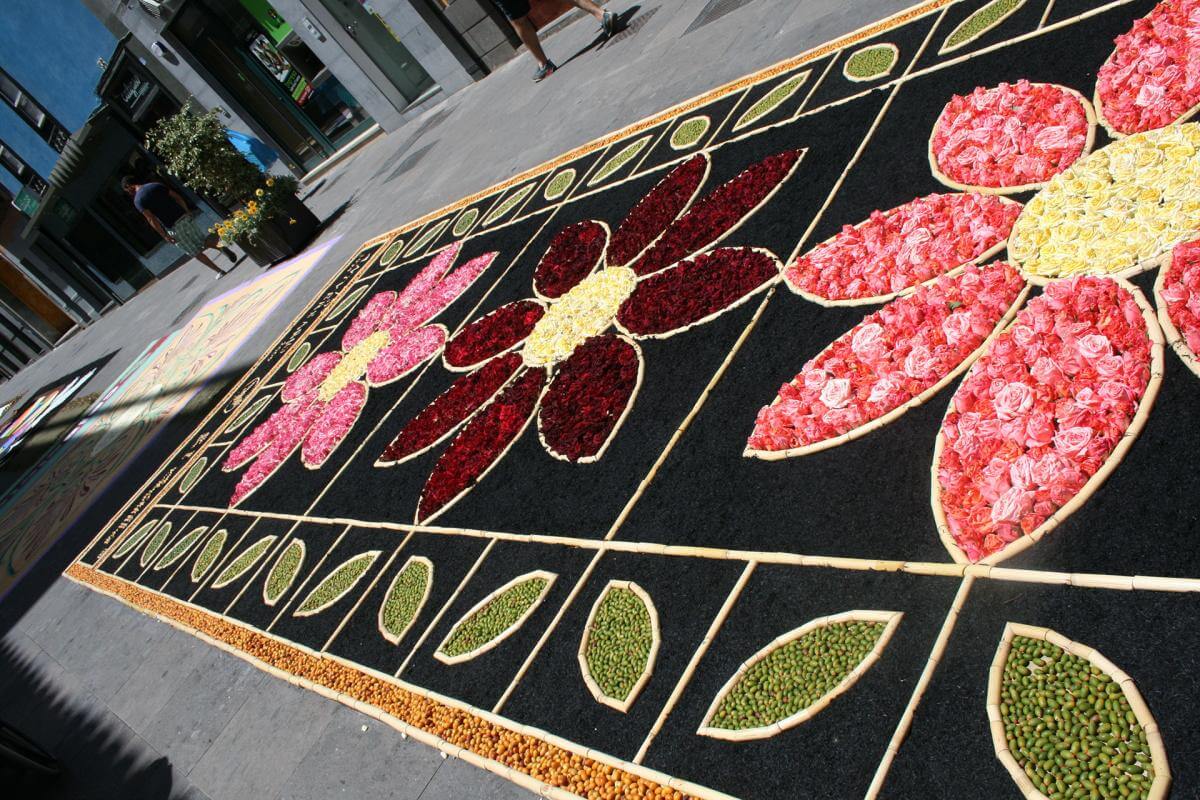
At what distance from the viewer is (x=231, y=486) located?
280 inches

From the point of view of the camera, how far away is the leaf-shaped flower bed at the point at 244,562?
5773 mm

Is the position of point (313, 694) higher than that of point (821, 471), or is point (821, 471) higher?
point (313, 694)

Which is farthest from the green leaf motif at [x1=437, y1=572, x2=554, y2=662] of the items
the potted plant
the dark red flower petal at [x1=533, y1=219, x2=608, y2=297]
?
the potted plant

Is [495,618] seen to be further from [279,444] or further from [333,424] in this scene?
[279,444]

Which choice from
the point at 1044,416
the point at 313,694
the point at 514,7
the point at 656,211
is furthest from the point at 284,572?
the point at 514,7

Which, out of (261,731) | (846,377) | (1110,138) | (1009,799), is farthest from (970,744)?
(261,731)

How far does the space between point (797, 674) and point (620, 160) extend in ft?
17.9

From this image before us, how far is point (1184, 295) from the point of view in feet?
8.96

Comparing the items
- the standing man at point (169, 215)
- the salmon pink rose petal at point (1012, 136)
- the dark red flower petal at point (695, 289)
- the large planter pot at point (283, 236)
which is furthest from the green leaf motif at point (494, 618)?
the standing man at point (169, 215)

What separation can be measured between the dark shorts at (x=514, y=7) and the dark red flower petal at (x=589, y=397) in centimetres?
734

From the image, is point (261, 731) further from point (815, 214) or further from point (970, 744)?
point (815, 214)

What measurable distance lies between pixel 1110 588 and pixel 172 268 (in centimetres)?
2712

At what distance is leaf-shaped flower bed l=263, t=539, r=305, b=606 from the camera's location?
17.2 ft

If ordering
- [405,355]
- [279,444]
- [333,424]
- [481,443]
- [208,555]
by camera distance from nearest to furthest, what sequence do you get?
[481,443] → [208,555] → [333,424] → [405,355] → [279,444]
